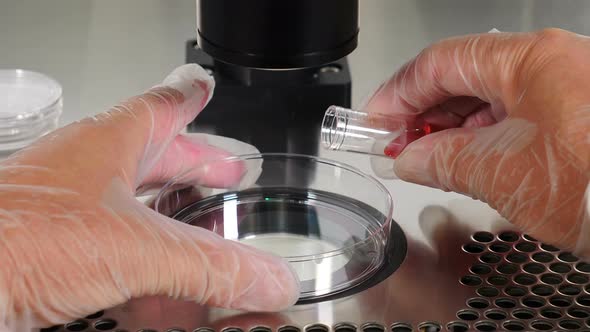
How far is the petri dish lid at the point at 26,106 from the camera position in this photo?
1.39 m

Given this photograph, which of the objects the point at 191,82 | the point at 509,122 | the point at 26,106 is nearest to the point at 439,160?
A: the point at 509,122

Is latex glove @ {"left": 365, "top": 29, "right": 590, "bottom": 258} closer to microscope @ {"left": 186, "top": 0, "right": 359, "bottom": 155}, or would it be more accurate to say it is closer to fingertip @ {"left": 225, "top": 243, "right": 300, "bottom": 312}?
microscope @ {"left": 186, "top": 0, "right": 359, "bottom": 155}

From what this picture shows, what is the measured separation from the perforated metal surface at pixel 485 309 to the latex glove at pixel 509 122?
0.06 meters

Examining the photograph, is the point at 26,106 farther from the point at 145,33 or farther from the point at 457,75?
the point at 457,75

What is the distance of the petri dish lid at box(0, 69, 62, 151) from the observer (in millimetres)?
1386

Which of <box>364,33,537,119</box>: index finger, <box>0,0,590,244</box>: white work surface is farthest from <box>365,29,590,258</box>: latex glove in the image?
<box>0,0,590,244</box>: white work surface

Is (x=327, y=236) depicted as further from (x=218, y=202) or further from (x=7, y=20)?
(x=7, y=20)

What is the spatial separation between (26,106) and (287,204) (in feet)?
1.43

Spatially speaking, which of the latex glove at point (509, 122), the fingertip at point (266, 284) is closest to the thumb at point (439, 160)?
the latex glove at point (509, 122)

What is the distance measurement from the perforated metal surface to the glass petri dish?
9cm

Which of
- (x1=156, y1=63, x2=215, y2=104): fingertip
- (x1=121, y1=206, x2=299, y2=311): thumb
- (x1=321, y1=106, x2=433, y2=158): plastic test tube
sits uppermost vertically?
(x1=156, y1=63, x2=215, y2=104): fingertip

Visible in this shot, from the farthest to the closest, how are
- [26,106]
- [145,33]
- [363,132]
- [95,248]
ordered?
[145,33] < [26,106] < [363,132] < [95,248]

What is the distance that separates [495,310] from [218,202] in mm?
396

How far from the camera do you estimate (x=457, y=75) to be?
1.25m
